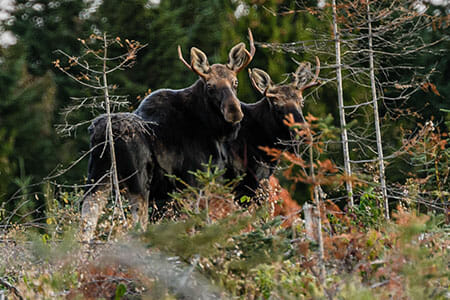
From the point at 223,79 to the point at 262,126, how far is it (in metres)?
1.36

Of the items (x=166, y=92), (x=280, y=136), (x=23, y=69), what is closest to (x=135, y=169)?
(x=166, y=92)

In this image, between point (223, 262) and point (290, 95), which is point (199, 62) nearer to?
point (290, 95)

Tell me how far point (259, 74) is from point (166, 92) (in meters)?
1.45

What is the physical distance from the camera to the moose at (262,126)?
7949 mm

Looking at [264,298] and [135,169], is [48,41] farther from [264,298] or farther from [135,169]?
[264,298]

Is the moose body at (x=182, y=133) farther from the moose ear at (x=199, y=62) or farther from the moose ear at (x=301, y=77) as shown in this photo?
the moose ear at (x=301, y=77)

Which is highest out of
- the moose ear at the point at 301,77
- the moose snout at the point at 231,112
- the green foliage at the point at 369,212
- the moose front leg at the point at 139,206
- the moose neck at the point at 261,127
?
the moose ear at the point at 301,77

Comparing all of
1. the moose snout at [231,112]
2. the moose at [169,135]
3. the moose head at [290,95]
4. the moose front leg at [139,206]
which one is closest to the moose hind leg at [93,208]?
the moose at [169,135]

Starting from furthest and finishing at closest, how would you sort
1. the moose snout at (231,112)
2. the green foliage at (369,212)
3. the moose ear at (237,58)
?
1. the moose ear at (237,58)
2. the moose snout at (231,112)
3. the green foliage at (369,212)

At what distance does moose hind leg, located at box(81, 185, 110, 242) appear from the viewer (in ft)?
19.3

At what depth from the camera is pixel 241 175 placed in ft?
26.8

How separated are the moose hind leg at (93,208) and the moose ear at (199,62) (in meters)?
1.59

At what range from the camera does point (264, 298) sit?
15.3 ft

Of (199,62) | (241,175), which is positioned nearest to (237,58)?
(199,62)
